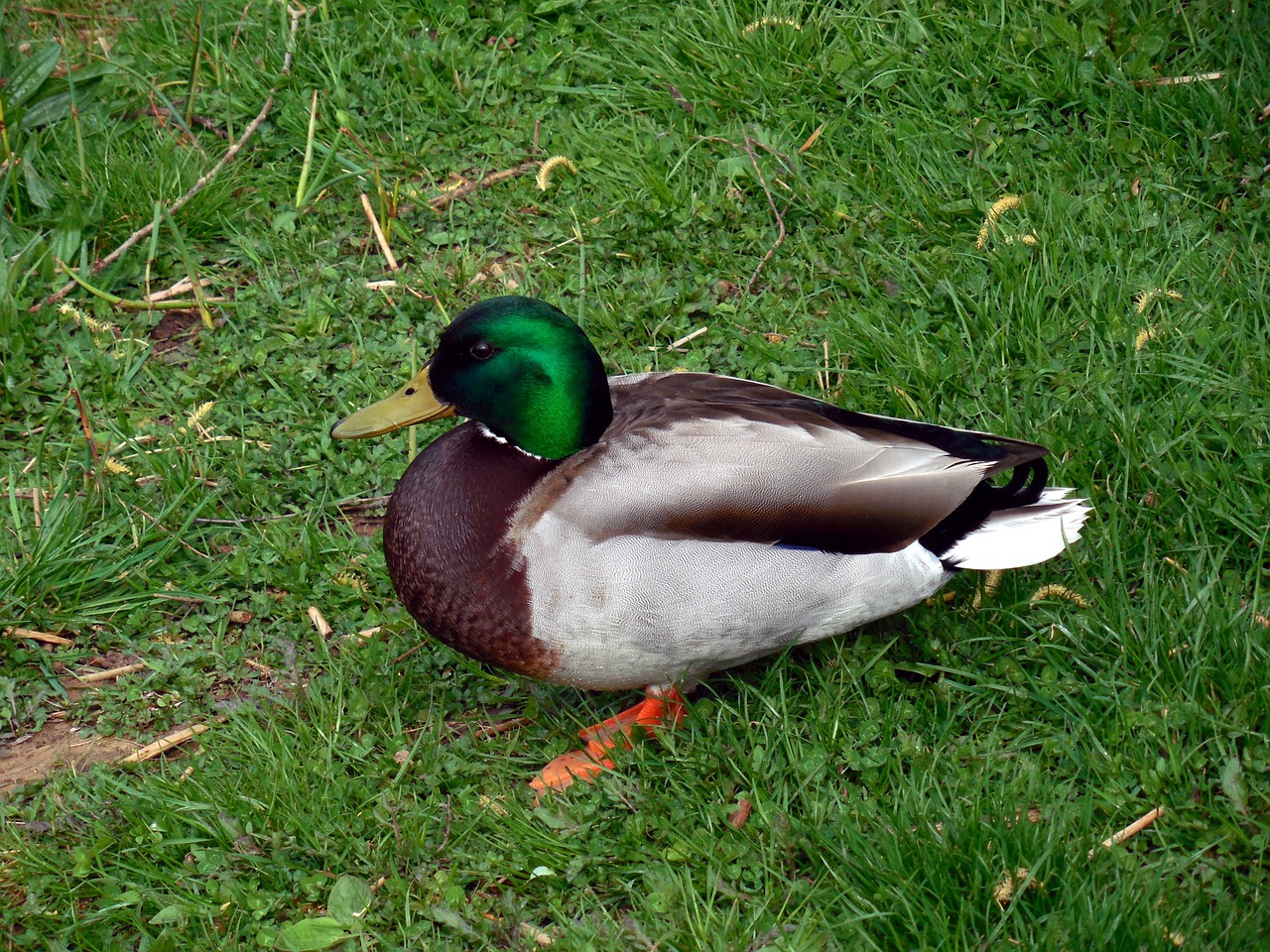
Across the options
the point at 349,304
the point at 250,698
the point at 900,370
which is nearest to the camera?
the point at 250,698

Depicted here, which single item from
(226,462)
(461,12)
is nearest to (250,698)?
(226,462)

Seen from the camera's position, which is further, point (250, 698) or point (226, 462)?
point (226, 462)

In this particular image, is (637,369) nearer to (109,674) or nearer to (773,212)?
(773,212)

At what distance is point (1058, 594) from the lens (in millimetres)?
3080

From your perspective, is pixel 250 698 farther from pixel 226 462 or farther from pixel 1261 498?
pixel 1261 498

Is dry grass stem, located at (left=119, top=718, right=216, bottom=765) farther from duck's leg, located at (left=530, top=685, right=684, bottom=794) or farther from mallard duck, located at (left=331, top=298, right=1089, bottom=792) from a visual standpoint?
duck's leg, located at (left=530, top=685, right=684, bottom=794)

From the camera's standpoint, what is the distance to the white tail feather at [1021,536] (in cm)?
303

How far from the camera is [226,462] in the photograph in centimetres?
386

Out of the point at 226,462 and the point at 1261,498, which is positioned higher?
the point at 1261,498

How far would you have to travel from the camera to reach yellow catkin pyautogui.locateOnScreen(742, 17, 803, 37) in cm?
454

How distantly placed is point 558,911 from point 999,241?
7.90 ft

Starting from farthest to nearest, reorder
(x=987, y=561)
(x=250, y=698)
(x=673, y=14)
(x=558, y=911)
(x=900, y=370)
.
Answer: (x=673, y=14) → (x=900, y=370) → (x=250, y=698) → (x=987, y=561) → (x=558, y=911)

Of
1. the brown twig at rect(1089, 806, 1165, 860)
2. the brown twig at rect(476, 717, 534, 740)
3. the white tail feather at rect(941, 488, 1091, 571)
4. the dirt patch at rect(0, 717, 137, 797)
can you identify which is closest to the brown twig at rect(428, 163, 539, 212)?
the brown twig at rect(476, 717, 534, 740)

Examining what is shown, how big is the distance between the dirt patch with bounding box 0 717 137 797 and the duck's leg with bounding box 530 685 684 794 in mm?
1110
